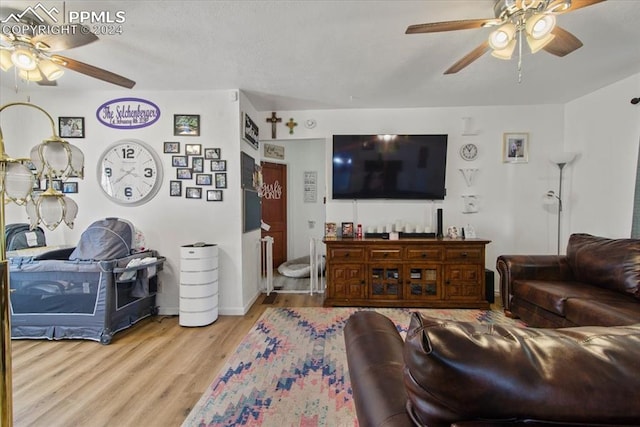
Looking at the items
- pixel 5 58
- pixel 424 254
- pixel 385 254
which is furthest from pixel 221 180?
pixel 424 254

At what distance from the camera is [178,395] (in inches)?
73.0

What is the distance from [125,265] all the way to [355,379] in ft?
8.73

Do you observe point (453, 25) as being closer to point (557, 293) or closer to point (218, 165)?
point (557, 293)

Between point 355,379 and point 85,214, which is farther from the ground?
point 85,214

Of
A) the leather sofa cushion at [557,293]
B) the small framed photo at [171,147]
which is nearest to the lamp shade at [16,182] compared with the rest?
the small framed photo at [171,147]

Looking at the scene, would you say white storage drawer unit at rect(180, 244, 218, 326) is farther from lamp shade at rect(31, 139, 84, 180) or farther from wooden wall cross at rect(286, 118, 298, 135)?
wooden wall cross at rect(286, 118, 298, 135)

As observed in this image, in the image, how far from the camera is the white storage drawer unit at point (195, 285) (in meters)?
2.89

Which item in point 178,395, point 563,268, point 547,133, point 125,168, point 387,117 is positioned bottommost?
point 178,395

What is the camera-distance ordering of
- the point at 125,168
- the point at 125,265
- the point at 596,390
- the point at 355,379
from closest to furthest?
the point at 596,390, the point at 355,379, the point at 125,265, the point at 125,168

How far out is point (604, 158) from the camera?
3.23 m

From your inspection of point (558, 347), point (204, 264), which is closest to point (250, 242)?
point (204, 264)

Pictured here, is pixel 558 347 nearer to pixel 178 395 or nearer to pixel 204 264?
pixel 178 395

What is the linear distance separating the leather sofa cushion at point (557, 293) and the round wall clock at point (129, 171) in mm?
4034

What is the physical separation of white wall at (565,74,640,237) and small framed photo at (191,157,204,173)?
464cm
